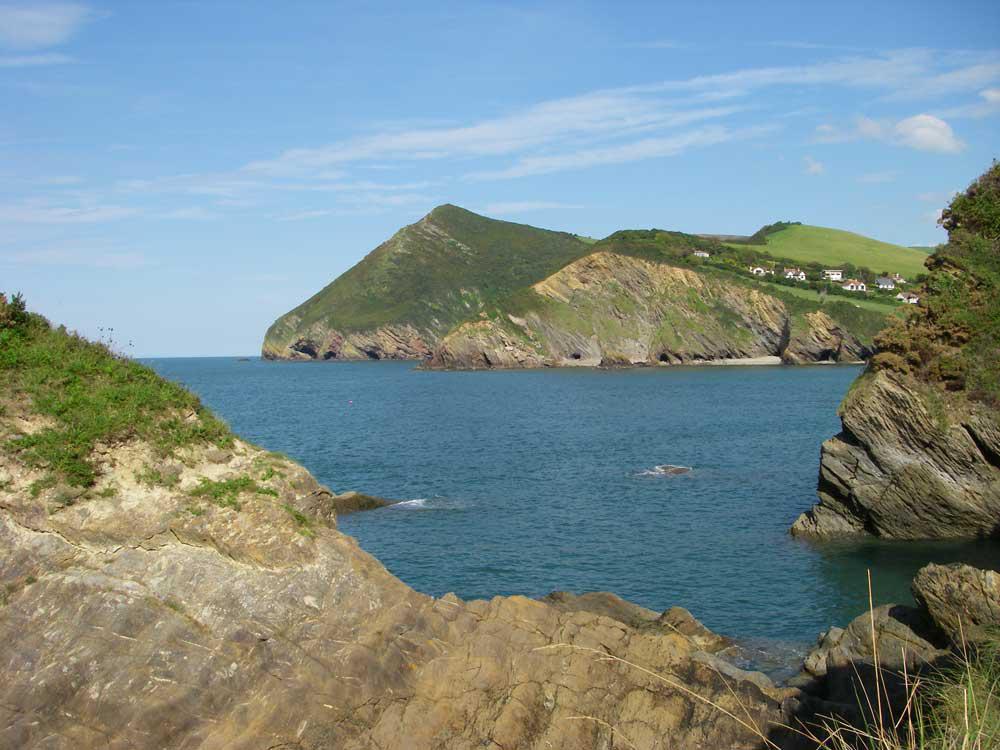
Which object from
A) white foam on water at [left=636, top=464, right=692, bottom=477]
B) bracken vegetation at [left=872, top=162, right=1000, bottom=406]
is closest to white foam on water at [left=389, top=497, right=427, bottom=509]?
white foam on water at [left=636, top=464, right=692, bottom=477]

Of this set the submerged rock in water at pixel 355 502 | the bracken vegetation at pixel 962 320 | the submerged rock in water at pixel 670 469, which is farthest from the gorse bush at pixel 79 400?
the submerged rock in water at pixel 670 469

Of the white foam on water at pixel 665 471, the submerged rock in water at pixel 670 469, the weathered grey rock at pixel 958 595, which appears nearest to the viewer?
the weathered grey rock at pixel 958 595

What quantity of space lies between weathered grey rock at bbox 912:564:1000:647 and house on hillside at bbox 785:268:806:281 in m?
154

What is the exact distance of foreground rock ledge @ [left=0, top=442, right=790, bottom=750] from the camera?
12.1 metres

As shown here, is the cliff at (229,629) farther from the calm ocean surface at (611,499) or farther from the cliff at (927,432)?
the cliff at (927,432)

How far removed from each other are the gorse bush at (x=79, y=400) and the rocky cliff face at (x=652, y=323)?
12562 cm

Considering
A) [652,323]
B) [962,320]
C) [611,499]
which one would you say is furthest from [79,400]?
[652,323]

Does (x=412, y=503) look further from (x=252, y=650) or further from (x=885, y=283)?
(x=885, y=283)

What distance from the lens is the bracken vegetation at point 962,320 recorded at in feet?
98.2

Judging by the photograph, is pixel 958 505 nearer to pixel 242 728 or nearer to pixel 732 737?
pixel 732 737

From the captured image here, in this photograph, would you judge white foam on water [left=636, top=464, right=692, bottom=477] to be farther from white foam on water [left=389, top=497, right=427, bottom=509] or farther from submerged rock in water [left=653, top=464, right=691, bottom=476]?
white foam on water [left=389, top=497, right=427, bottom=509]

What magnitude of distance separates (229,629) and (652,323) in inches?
5219

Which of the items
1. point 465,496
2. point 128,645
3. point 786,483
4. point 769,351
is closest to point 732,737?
point 128,645

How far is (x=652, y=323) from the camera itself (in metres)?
141
